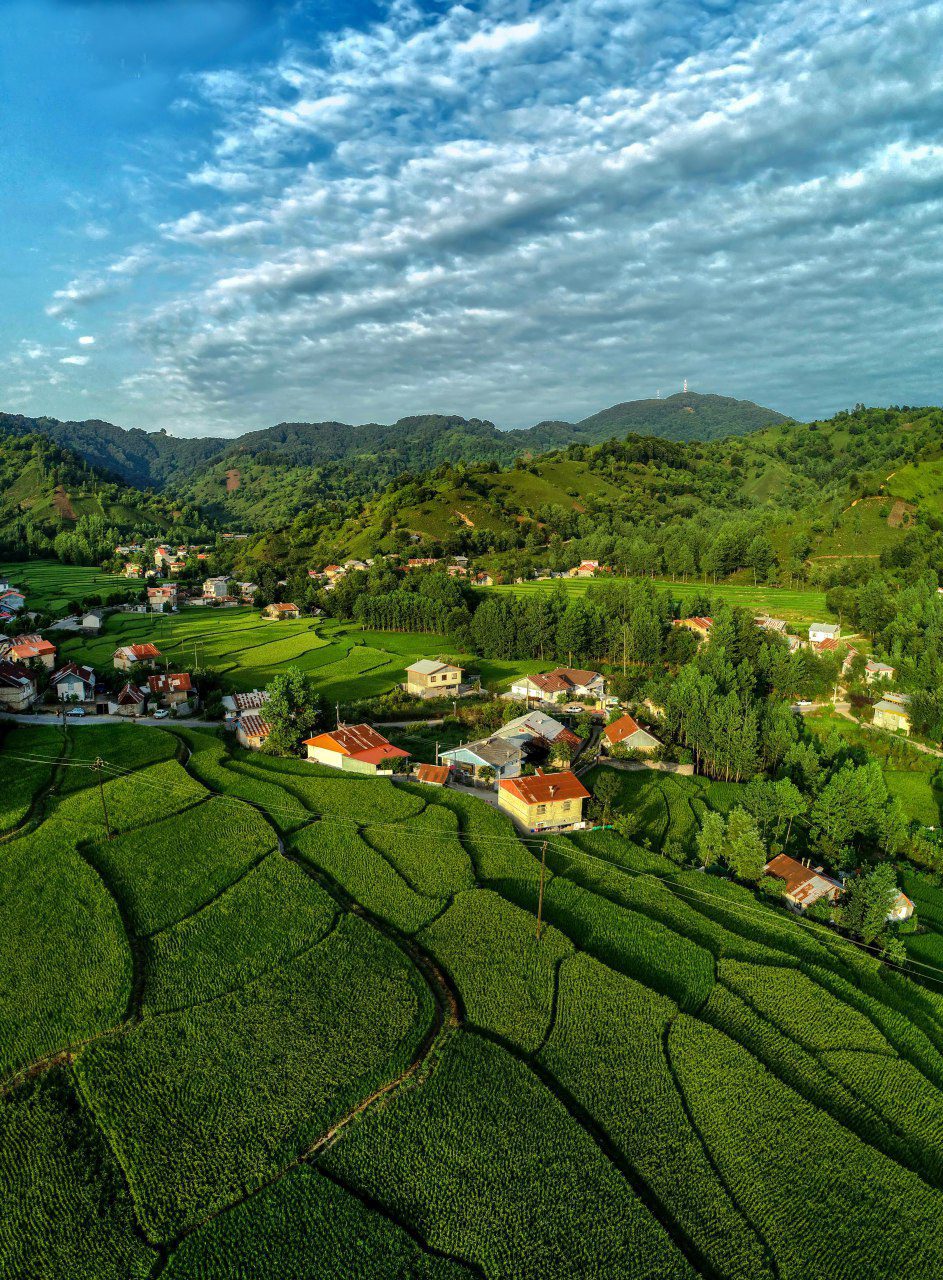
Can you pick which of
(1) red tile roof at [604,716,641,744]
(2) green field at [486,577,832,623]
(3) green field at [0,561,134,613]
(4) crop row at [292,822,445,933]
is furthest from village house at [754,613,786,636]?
(3) green field at [0,561,134,613]

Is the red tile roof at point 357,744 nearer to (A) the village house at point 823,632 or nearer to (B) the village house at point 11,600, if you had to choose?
(A) the village house at point 823,632

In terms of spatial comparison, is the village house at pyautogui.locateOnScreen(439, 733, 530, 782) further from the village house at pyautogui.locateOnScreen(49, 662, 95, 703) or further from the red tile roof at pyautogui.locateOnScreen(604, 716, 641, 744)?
the village house at pyautogui.locateOnScreen(49, 662, 95, 703)

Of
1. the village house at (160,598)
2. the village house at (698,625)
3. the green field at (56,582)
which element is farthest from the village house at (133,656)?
the village house at (698,625)

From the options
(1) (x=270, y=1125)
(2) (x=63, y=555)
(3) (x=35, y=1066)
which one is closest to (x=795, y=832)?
(1) (x=270, y=1125)

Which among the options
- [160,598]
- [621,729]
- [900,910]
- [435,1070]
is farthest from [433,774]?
[160,598]

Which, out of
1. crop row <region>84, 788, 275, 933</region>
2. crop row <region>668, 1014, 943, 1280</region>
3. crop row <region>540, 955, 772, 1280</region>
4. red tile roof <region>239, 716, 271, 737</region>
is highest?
red tile roof <region>239, 716, 271, 737</region>

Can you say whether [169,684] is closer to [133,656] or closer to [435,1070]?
[133,656]
